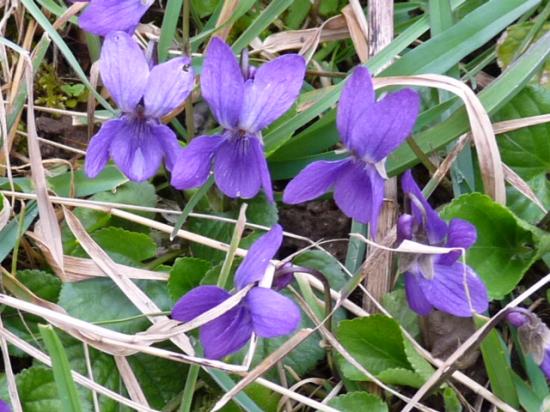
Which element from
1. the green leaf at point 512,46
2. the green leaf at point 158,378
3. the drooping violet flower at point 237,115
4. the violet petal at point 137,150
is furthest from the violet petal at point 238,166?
the green leaf at point 512,46

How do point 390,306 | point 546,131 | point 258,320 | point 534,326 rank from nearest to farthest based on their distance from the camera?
point 258,320, point 534,326, point 390,306, point 546,131

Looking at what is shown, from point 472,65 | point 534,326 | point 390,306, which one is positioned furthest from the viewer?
point 472,65

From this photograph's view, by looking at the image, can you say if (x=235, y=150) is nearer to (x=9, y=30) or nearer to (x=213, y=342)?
(x=213, y=342)

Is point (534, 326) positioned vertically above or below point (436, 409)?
above

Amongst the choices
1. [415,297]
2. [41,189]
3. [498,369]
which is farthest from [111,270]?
[498,369]

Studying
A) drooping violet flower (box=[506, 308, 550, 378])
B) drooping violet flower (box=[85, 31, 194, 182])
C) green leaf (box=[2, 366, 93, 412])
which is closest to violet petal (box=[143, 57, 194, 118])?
drooping violet flower (box=[85, 31, 194, 182])

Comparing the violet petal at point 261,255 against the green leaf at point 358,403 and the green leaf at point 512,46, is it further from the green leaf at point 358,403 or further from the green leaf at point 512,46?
the green leaf at point 512,46

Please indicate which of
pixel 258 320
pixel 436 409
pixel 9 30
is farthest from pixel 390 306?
pixel 9 30
